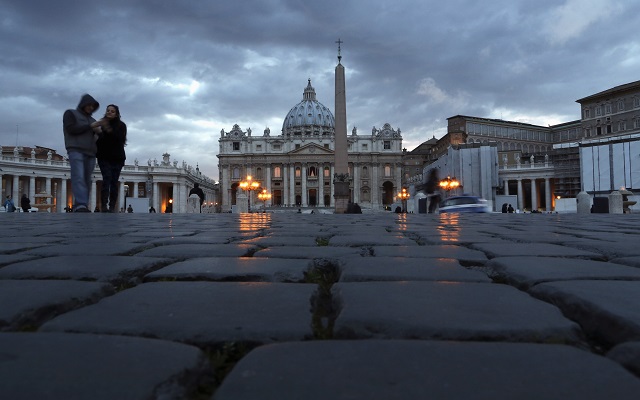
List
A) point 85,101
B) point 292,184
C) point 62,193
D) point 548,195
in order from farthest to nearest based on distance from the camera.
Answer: point 292,184
point 548,195
point 62,193
point 85,101

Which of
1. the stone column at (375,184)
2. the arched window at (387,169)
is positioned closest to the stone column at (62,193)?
the stone column at (375,184)

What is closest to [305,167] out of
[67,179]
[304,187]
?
[304,187]

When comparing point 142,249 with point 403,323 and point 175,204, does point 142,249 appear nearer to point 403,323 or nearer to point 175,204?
point 403,323

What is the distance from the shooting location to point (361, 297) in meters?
1.29

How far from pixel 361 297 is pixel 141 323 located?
22.9 inches

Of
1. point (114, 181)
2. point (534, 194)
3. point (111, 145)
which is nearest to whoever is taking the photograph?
point (111, 145)

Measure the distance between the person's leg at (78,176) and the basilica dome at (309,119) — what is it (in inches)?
3307

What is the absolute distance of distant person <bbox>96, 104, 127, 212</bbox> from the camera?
Result: 28.4ft

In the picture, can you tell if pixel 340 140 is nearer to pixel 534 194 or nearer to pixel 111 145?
pixel 111 145

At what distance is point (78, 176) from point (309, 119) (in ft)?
290

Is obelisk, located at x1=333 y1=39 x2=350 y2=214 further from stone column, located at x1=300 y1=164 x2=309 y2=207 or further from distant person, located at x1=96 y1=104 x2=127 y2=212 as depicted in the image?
stone column, located at x1=300 y1=164 x2=309 y2=207

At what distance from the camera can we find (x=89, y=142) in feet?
28.3

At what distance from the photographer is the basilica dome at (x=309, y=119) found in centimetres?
9350

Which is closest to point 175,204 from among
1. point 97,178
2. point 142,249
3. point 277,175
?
point 97,178
